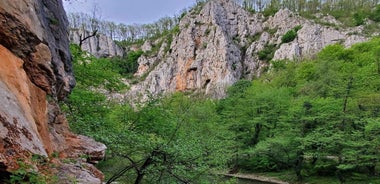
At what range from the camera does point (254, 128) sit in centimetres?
3703

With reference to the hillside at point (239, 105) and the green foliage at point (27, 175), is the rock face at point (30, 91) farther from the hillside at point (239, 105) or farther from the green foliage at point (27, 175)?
the hillside at point (239, 105)

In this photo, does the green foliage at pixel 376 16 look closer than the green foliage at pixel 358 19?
Yes

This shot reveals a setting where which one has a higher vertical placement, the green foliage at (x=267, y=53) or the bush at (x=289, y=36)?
the bush at (x=289, y=36)

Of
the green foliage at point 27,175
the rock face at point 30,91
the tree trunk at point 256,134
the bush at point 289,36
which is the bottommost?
the tree trunk at point 256,134

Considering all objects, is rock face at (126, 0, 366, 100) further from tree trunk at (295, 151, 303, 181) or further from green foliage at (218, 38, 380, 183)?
tree trunk at (295, 151, 303, 181)

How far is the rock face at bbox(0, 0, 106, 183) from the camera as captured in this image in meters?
3.62

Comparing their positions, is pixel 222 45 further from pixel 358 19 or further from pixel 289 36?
pixel 358 19

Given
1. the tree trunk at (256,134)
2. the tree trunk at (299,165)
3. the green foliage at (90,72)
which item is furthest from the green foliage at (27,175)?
the tree trunk at (256,134)

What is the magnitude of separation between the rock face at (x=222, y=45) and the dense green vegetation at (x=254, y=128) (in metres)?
26.0

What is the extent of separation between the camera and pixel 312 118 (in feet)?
87.7

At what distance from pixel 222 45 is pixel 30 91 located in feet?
243

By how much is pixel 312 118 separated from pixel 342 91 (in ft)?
11.6

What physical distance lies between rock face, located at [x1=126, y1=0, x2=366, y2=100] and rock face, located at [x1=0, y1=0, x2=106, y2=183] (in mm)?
61917

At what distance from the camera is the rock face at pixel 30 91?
362 cm
